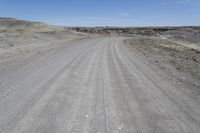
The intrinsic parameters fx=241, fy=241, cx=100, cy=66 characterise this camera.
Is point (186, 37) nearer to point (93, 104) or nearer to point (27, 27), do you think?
point (27, 27)

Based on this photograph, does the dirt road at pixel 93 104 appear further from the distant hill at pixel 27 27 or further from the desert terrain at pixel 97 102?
the distant hill at pixel 27 27

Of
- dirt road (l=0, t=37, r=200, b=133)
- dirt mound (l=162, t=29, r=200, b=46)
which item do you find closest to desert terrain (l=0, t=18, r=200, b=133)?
dirt road (l=0, t=37, r=200, b=133)

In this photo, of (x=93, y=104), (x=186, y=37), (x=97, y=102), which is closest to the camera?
(x=93, y=104)

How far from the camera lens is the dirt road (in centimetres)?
519

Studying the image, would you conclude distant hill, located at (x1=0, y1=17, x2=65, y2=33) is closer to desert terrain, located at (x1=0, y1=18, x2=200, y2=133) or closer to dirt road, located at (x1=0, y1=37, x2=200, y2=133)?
desert terrain, located at (x1=0, y1=18, x2=200, y2=133)

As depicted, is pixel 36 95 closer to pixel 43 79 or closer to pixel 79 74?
pixel 43 79

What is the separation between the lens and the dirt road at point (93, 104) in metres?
5.19

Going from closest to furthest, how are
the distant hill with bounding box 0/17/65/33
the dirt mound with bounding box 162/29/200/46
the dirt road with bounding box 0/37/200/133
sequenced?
the dirt road with bounding box 0/37/200/133 < the dirt mound with bounding box 162/29/200/46 < the distant hill with bounding box 0/17/65/33

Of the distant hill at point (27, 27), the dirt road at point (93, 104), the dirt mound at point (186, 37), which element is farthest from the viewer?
the distant hill at point (27, 27)

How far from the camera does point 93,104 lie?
664cm

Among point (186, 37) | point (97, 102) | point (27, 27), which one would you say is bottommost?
point (186, 37)

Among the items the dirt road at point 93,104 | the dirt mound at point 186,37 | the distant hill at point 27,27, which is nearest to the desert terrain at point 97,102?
the dirt road at point 93,104

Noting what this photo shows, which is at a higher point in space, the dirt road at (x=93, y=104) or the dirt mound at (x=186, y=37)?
the dirt road at (x=93, y=104)

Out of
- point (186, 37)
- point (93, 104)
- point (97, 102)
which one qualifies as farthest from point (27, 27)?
point (93, 104)
